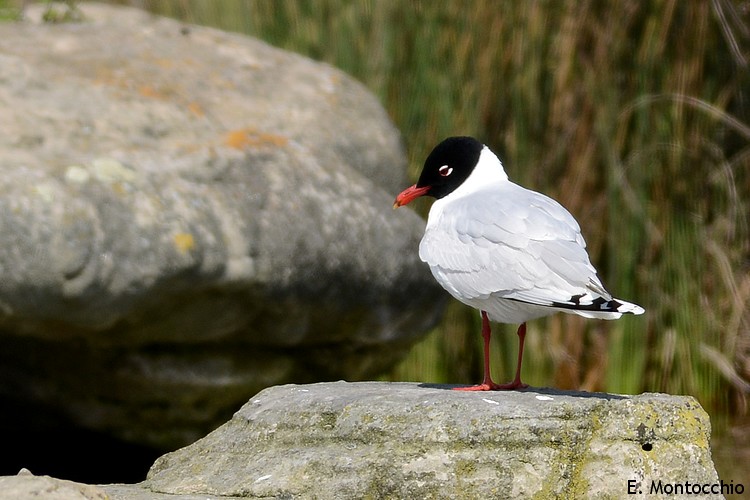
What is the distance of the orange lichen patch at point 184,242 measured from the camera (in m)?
4.66

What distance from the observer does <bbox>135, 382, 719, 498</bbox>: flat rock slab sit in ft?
10.4

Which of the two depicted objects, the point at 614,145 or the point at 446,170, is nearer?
the point at 446,170

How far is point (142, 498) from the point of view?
324cm

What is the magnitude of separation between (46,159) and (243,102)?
1.22m

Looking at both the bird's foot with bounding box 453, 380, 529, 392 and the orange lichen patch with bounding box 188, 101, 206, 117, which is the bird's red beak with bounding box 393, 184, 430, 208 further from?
the orange lichen patch with bounding box 188, 101, 206, 117

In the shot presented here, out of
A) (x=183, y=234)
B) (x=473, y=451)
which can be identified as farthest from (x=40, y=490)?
(x=183, y=234)

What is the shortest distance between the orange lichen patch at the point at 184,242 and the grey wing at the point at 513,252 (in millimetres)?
1196

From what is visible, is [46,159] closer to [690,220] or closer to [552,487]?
[552,487]

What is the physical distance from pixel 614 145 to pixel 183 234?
259cm

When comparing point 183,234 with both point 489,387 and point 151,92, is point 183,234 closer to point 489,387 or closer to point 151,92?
point 151,92

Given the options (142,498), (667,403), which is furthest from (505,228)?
(142,498)

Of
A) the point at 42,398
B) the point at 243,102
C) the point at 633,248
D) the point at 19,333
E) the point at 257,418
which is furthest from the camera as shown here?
the point at 633,248

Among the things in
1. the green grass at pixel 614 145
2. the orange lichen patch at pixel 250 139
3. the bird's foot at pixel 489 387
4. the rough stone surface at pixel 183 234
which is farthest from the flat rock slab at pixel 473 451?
the green grass at pixel 614 145

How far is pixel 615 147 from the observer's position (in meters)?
6.30
